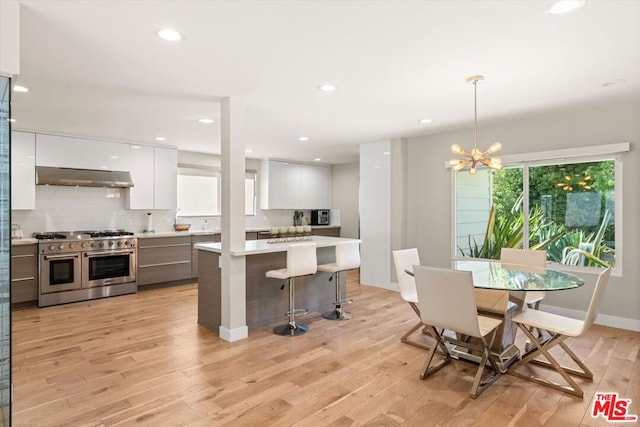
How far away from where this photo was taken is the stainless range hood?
5.20 m

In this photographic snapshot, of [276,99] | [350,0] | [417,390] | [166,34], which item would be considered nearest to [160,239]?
[276,99]

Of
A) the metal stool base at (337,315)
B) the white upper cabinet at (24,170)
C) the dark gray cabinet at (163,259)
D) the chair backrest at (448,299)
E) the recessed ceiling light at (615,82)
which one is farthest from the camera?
the dark gray cabinet at (163,259)

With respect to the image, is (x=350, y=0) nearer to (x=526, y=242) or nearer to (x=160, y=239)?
(x=526, y=242)

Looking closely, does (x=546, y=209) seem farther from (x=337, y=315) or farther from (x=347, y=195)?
(x=347, y=195)

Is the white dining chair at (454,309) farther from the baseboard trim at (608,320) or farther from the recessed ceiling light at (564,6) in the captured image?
the baseboard trim at (608,320)

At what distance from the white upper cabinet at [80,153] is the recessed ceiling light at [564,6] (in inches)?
233

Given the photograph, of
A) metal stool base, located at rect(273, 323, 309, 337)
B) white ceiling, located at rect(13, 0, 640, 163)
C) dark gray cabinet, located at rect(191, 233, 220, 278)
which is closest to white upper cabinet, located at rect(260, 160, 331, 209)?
dark gray cabinet, located at rect(191, 233, 220, 278)

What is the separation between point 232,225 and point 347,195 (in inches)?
209

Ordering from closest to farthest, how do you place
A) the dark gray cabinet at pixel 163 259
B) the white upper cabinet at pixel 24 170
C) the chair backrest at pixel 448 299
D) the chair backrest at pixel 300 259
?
1. the chair backrest at pixel 448 299
2. the chair backrest at pixel 300 259
3. the white upper cabinet at pixel 24 170
4. the dark gray cabinet at pixel 163 259

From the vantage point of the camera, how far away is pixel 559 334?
2756 mm

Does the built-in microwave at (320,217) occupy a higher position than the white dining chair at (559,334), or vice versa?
the built-in microwave at (320,217)

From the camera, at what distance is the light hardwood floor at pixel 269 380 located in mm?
2389
